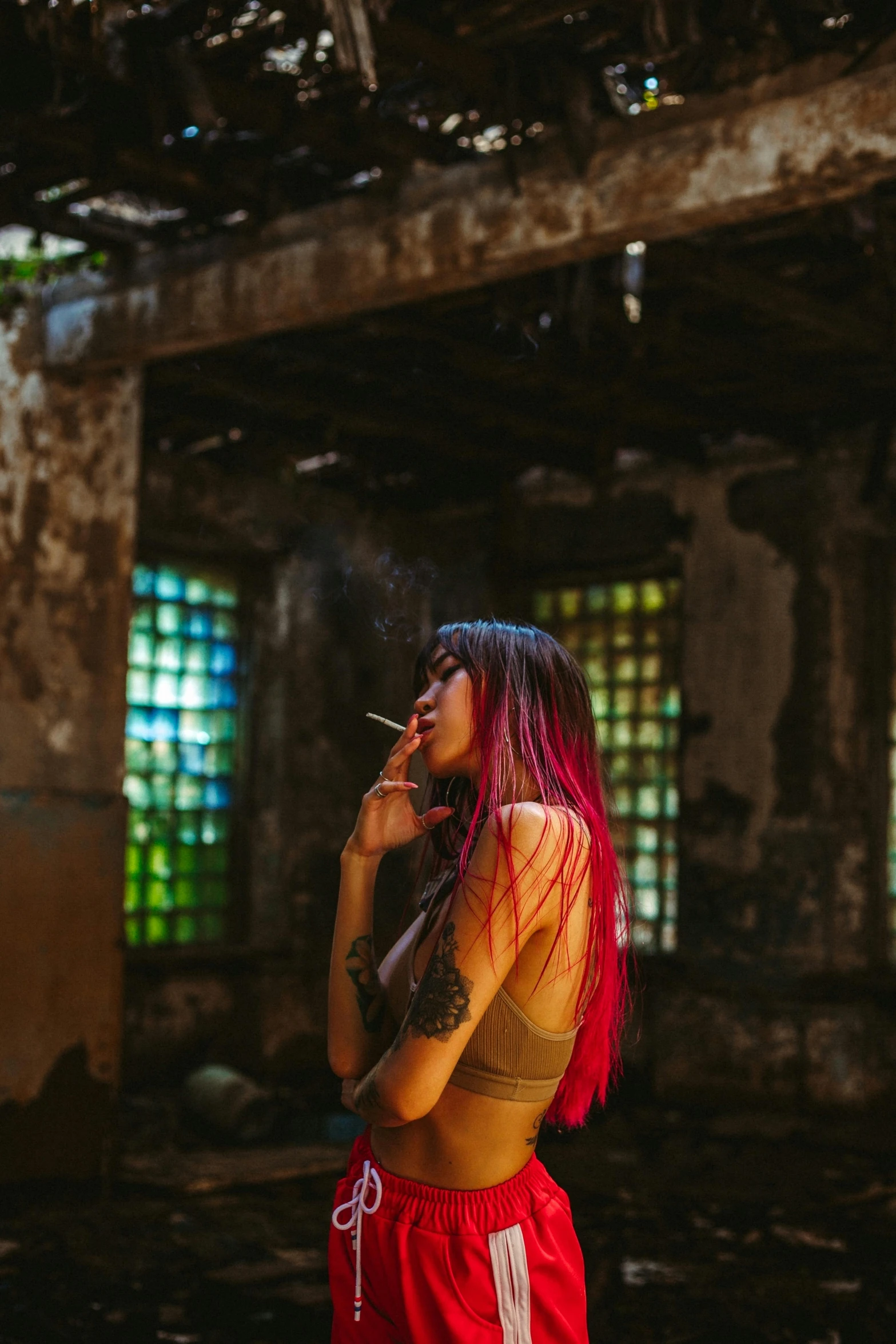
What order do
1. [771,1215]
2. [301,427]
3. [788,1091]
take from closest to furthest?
[771,1215] < [788,1091] < [301,427]

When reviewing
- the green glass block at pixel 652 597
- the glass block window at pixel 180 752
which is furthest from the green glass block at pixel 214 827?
the green glass block at pixel 652 597

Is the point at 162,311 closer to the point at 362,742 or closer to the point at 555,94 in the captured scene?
the point at 555,94

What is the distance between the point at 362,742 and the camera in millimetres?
10094

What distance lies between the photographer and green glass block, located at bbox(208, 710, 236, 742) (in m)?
9.34

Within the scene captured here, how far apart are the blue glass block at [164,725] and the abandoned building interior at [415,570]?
0.03 metres

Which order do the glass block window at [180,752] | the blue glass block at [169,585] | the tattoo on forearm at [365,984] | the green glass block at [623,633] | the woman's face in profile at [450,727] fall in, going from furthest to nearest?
the green glass block at [623,633], the blue glass block at [169,585], the glass block window at [180,752], the tattoo on forearm at [365,984], the woman's face in profile at [450,727]

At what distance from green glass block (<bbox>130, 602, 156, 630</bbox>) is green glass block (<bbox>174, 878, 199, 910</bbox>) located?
1.71m

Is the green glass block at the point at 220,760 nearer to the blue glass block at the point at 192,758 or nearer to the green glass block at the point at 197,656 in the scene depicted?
the blue glass block at the point at 192,758

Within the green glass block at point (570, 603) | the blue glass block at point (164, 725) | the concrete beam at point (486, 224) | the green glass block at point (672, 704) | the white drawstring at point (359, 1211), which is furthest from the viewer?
the green glass block at point (570, 603)

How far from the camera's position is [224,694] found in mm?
9422

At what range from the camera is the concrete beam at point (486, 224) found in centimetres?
417

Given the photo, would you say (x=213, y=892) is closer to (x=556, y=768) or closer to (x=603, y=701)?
(x=603, y=701)

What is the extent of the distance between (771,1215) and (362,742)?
16.5 feet

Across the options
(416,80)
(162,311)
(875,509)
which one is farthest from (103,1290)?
(875,509)
